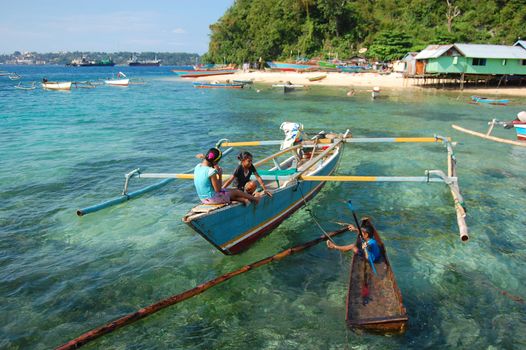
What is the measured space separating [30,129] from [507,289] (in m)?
29.6

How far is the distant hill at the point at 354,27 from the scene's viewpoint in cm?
5947

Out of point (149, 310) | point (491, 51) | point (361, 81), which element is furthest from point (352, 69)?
point (149, 310)

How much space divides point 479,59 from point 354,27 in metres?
38.9

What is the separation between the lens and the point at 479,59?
44125 mm

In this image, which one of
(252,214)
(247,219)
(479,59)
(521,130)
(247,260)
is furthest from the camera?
(479,59)

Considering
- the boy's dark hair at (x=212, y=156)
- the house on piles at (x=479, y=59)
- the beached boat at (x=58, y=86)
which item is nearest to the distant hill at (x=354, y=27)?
the house on piles at (x=479, y=59)

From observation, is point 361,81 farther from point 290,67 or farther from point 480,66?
point 290,67

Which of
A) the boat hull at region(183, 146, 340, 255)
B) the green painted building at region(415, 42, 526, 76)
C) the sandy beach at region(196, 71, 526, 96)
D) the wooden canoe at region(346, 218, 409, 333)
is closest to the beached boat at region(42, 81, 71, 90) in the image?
the sandy beach at region(196, 71, 526, 96)

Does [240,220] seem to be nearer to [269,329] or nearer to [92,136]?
[269,329]

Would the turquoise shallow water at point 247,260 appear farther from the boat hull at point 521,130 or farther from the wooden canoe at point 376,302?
the boat hull at point 521,130

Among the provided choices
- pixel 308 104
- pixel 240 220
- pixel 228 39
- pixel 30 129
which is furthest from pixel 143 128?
pixel 228 39

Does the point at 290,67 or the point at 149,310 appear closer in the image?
the point at 149,310

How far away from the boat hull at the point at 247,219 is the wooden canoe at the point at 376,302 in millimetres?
2684

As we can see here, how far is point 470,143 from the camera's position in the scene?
2141 centimetres
